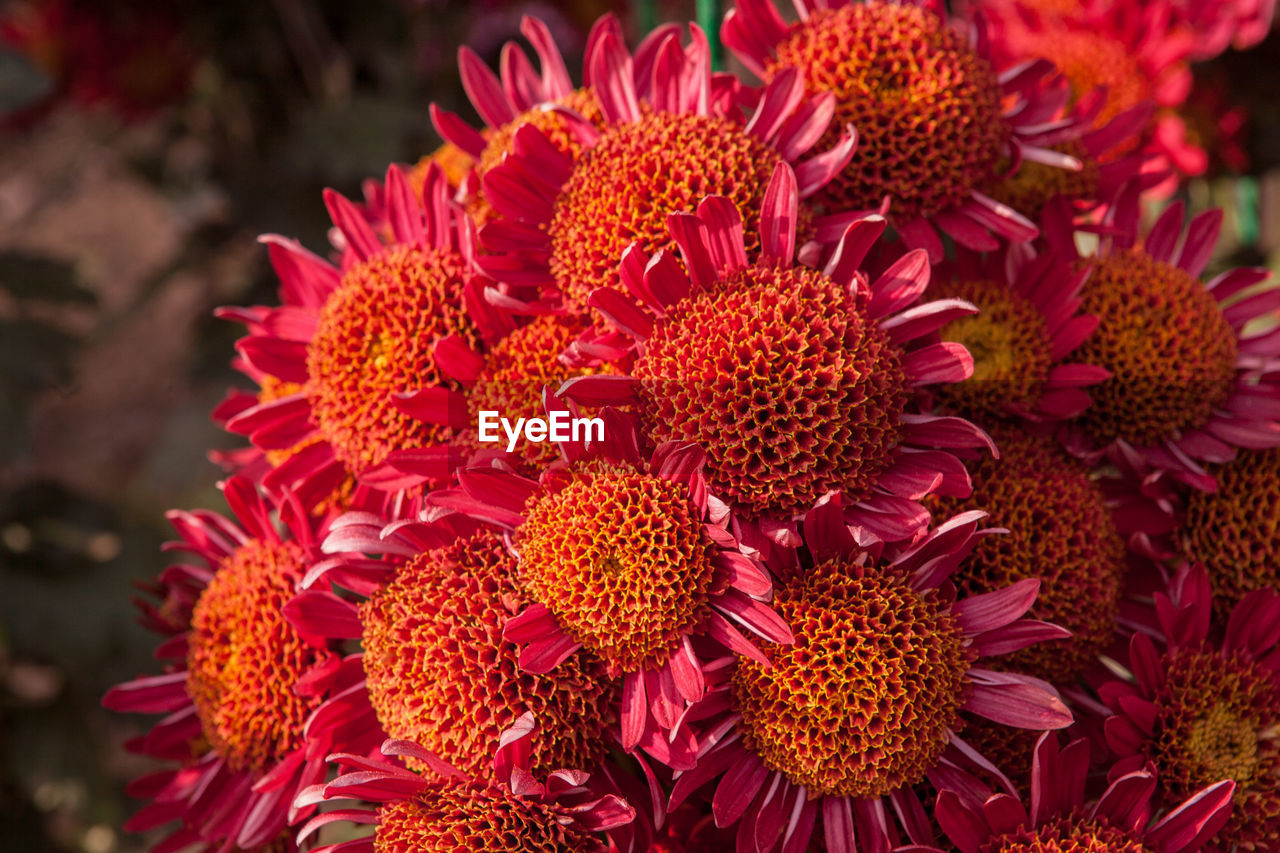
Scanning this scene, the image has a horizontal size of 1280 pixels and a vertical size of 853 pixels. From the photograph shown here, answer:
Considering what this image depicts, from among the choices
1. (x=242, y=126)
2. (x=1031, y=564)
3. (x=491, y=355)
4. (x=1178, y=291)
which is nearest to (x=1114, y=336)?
(x=1178, y=291)

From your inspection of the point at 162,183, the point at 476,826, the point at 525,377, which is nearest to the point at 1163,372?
the point at 525,377

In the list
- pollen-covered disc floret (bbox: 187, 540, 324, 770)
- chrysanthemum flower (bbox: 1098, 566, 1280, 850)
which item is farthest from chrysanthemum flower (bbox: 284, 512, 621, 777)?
chrysanthemum flower (bbox: 1098, 566, 1280, 850)

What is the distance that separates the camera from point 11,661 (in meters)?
1.73

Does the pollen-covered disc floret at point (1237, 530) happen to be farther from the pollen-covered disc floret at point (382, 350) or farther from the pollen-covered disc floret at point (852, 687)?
the pollen-covered disc floret at point (382, 350)

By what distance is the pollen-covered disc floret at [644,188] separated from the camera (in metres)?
0.60

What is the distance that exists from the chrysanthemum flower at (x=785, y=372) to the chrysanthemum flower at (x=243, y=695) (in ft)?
0.93

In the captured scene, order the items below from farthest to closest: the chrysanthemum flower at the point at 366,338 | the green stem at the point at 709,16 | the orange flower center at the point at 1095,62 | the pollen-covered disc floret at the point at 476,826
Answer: the orange flower center at the point at 1095,62
the green stem at the point at 709,16
the chrysanthemum flower at the point at 366,338
the pollen-covered disc floret at the point at 476,826

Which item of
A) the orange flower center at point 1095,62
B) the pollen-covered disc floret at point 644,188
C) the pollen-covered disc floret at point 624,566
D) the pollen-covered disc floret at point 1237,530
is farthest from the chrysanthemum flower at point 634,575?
the orange flower center at point 1095,62

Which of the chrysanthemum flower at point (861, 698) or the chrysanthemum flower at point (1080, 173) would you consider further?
the chrysanthemum flower at point (1080, 173)

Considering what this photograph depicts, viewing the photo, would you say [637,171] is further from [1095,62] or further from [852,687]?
[1095,62]

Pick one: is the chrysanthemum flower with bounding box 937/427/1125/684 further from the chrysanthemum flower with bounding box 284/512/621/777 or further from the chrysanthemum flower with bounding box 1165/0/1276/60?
the chrysanthemum flower with bounding box 1165/0/1276/60

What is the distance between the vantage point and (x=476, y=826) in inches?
20.6

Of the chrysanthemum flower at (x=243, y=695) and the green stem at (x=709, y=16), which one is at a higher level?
the green stem at (x=709, y=16)

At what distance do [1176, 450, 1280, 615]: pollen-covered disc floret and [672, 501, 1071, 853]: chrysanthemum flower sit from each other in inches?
8.3
